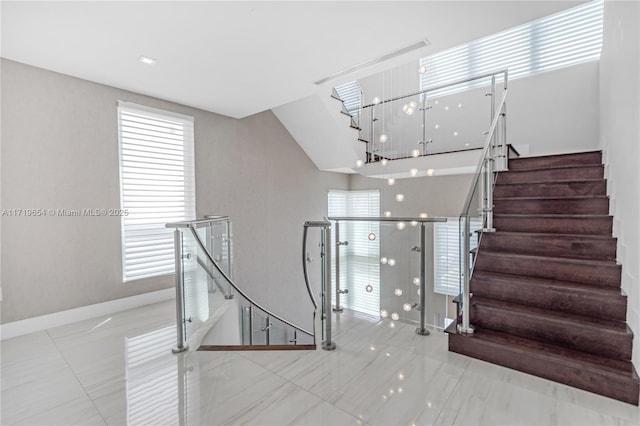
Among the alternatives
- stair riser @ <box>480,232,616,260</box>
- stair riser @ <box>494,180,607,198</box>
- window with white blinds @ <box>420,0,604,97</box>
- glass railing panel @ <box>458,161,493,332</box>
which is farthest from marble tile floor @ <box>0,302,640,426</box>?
window with white blinds @ <box>420,0,604,97</box>

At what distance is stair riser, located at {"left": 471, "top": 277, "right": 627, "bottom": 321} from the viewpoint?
211 centimetres

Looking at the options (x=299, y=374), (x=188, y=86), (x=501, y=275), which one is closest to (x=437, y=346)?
(x=501, y=275)

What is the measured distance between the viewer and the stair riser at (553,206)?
2.83 metres

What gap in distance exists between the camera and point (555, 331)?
2.15 metres

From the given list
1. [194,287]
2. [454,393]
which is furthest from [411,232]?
[194,287]

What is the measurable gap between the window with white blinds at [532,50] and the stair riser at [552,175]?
94.3 inches

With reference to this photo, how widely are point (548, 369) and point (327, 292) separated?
1598mm

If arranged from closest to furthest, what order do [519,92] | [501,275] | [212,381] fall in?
[212,381] < [501,275] < [519,92]

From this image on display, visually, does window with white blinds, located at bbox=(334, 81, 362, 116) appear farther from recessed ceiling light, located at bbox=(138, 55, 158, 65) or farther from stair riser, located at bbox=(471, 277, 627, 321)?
stair riser, located at bbox=(471, 277, 627, 321)

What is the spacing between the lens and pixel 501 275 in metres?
2.70

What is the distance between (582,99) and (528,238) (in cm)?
323

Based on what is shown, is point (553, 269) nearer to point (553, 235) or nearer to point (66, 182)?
point (553, 235)

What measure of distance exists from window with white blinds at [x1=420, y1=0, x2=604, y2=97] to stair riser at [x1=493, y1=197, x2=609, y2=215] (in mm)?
2886

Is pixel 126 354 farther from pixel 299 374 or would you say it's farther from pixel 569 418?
pixel 569 418
